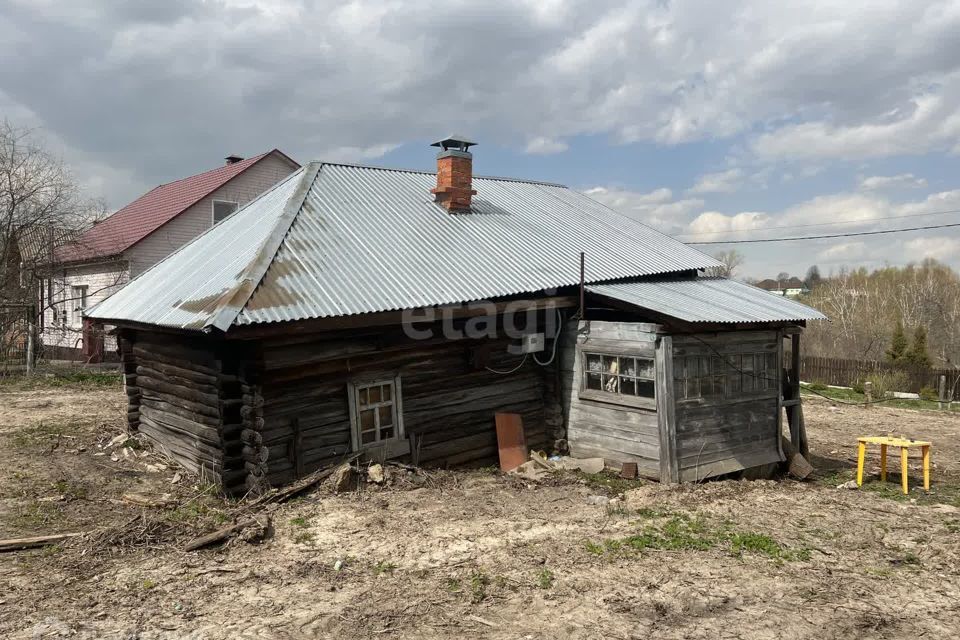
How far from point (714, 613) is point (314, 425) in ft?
18.1

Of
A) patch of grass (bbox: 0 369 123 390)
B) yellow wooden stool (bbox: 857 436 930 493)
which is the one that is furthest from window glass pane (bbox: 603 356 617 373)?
patch of grass (bbox: 0 369 123 390)

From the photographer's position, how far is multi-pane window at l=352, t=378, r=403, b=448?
9238 mm

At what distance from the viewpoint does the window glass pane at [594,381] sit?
1051 centimetres

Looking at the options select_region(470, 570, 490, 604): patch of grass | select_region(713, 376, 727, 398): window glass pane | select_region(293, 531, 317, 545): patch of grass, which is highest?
select_region(713, 376, 727, 398): window glass pane

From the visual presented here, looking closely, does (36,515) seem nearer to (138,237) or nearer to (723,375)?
(723,375)

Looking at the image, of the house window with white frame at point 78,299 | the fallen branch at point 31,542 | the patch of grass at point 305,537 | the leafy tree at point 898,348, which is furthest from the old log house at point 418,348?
the leafy tree at point 898,348

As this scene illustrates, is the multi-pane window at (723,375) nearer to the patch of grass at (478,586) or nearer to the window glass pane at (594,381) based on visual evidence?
the window glass pane at (594,381)

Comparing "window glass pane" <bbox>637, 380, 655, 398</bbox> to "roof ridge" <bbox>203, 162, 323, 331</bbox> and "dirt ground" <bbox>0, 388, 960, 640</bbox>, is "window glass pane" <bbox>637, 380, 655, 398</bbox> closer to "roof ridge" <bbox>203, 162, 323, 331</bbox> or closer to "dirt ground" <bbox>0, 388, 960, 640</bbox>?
"dirt ground" <bbox>0, 388, 960, 640</bbox>

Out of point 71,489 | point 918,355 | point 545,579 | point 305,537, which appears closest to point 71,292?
point 71,489

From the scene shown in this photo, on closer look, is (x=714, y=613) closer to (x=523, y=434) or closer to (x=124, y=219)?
(x=523, y=434)

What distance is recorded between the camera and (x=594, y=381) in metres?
10.6

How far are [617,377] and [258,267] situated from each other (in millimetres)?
5605

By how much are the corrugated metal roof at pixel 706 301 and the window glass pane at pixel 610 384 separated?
129 centimetres

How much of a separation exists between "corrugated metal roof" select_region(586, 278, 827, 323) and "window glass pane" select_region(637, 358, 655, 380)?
2.78ft
